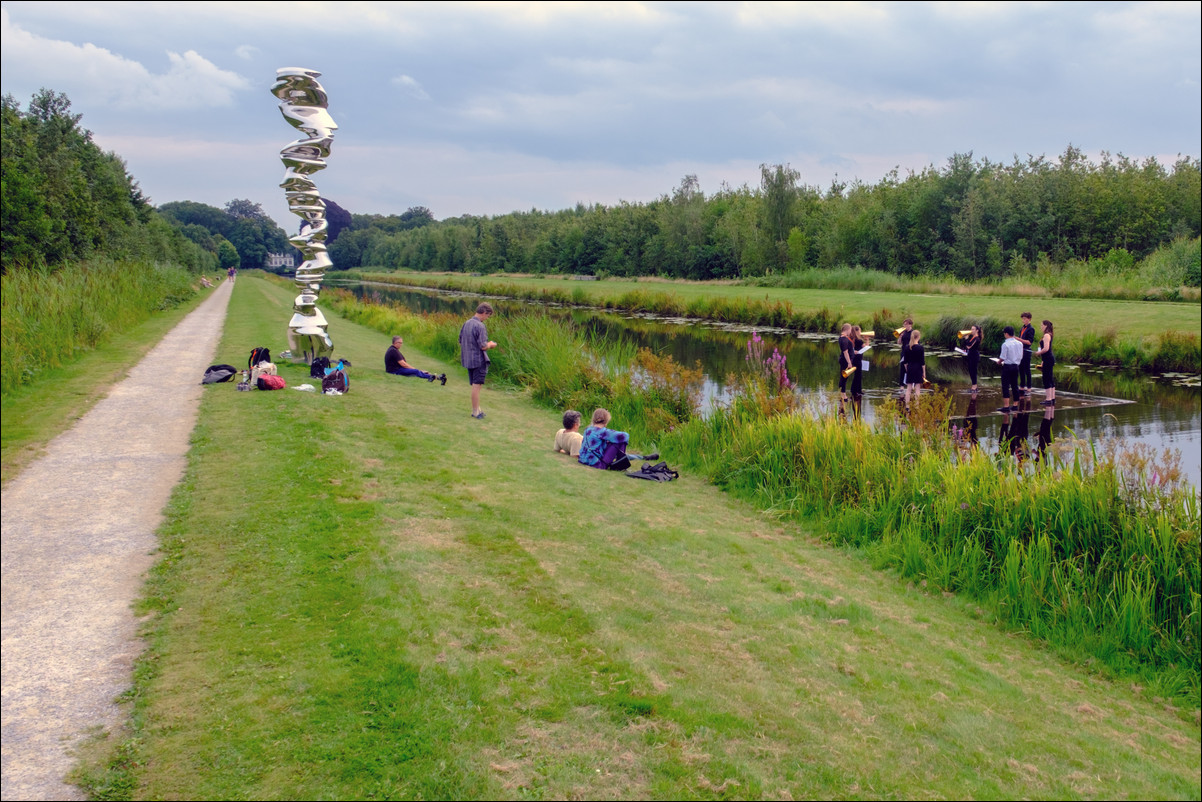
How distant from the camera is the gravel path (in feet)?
7.62

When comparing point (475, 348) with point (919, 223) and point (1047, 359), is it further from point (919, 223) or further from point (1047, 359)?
point (919, 223)

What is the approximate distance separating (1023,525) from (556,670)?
17.9 ft

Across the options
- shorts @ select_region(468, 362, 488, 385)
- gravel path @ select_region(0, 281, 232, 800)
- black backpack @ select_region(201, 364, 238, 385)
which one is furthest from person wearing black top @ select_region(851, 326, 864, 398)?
gravel path @ select_region(0, 281, 232, 800)

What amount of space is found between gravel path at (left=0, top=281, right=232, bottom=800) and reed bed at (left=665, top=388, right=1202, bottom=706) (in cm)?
687

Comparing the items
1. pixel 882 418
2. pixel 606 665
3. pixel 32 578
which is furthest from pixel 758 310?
pixel 32 578

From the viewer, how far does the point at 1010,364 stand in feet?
63.0

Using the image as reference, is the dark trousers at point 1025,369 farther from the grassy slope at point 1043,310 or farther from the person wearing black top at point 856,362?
the grassy slope at point 1043,310

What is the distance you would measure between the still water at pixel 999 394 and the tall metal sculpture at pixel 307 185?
23.6 ft

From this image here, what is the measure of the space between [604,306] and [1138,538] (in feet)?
174

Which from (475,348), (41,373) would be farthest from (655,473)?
(41,373)

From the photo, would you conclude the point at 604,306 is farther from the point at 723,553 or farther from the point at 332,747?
the point at 332,747

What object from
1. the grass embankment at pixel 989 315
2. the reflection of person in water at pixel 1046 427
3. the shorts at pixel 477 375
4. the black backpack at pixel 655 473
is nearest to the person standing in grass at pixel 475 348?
the shorts at pixel 477 375

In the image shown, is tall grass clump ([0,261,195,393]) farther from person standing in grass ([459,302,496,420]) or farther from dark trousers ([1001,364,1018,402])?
dark trousers ([1001,364,1018,402])

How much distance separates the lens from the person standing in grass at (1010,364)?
19.0 metres
